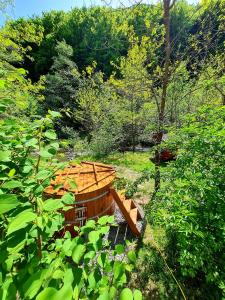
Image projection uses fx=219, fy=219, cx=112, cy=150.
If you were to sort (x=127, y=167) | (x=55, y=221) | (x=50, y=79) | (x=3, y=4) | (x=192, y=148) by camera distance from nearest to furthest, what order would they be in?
(x=55, y=221) → (x=192, y=148) → (x=3, y=4) → (x=127, y=167) → (x=50, y=79)

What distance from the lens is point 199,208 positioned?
2.92 meters

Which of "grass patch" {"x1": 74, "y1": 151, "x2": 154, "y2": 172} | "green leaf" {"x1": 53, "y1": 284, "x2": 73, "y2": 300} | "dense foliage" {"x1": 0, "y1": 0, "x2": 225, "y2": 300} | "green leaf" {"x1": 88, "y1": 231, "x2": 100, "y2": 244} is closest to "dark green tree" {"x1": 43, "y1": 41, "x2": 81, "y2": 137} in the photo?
"grass patch" {"x1": 74, "y1": 151, "x2": 154, "y2": 172}

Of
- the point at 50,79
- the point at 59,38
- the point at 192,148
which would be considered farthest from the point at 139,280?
the point at 59,38

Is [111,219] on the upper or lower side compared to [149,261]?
upper

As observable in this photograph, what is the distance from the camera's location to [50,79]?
67.5 ft

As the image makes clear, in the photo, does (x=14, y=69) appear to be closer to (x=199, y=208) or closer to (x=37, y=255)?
(x=37, y=255)

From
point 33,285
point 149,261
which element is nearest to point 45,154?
point 33,285

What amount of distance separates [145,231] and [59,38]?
2972 cm

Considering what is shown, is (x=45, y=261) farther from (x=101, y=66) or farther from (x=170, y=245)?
(x=101, y=66)

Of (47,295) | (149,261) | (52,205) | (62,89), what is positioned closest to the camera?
(47,295)

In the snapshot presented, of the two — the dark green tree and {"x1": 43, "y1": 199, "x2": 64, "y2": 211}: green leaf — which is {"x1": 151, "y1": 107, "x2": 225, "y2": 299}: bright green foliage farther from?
the dark green tree

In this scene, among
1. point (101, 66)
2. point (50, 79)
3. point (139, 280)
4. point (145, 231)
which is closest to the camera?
point (139, 280)

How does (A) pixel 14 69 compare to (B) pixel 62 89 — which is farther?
(B) pixel 62 89

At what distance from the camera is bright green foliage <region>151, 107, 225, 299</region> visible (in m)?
2.58
